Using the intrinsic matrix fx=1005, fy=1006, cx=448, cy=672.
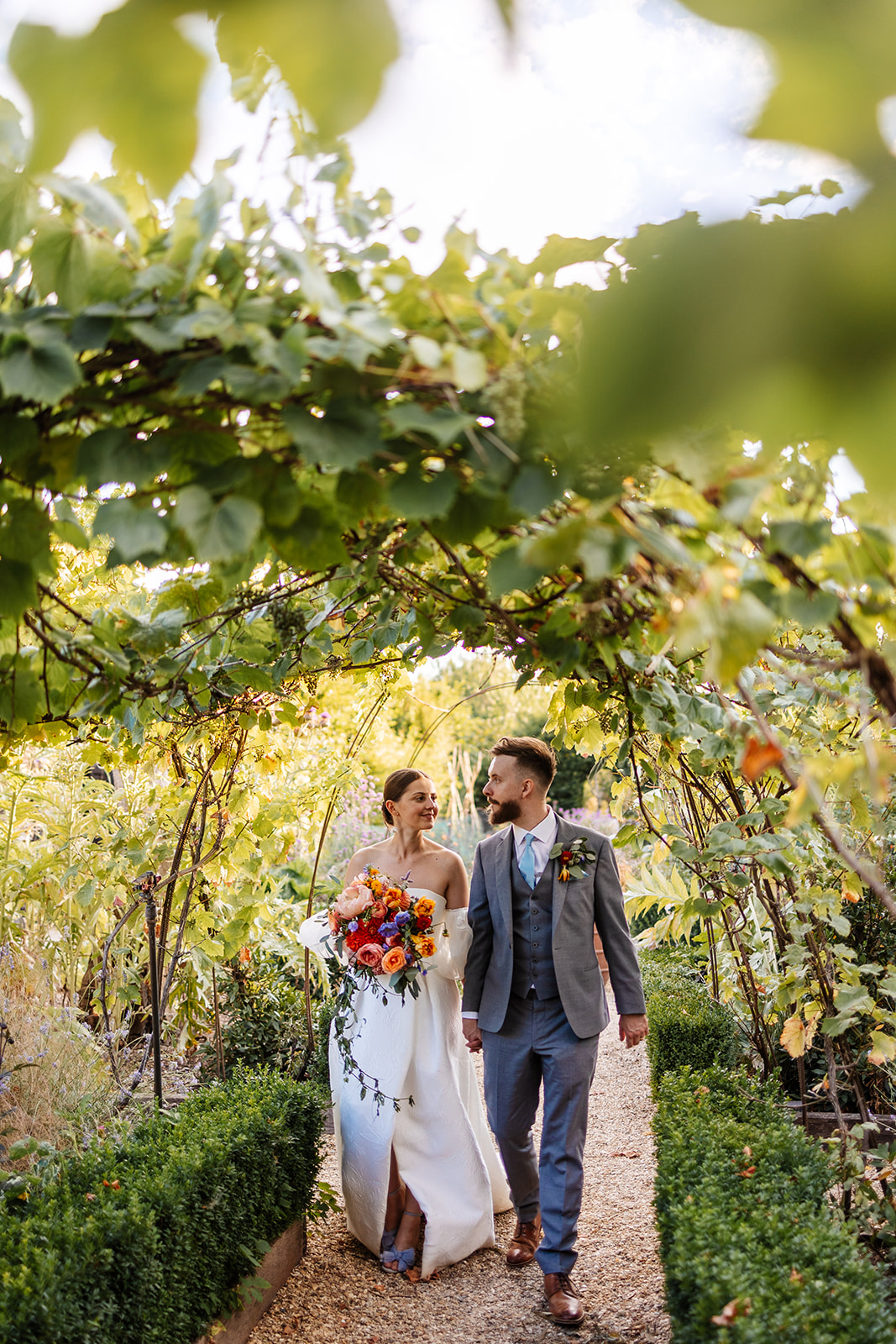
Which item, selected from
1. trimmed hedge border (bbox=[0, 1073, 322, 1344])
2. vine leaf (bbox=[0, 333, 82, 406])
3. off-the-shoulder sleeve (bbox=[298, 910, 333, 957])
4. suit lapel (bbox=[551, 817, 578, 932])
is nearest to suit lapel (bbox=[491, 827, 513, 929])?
suit lapel (bbox=[551, 817, 578, 932])

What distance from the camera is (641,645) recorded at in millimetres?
2271

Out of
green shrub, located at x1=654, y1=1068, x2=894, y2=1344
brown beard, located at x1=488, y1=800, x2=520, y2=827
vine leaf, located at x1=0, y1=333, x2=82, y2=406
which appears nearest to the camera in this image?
vine leaf, located at x1=0, y1=333, x2=82, y2=406

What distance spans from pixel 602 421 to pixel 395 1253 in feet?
13.5

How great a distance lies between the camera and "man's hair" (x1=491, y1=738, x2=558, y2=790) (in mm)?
3832

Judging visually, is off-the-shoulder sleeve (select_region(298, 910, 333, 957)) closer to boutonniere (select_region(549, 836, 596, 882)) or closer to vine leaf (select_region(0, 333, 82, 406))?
boutonniere (select_region(549, 836, 596, 882))

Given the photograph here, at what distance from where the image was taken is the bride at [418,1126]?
381cm

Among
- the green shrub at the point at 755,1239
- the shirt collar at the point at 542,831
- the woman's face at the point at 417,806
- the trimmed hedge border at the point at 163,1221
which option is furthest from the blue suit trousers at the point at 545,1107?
the woman's face at the point at 417,806

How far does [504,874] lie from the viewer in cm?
374

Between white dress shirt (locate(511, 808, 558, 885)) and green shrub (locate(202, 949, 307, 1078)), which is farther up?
white dress shirt (locate(511, 808, 558, 885))

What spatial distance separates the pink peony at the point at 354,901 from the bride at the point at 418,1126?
24 centimetres

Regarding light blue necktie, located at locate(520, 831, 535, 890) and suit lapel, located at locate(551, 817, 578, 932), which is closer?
suit lapel, located at locate(551, 817, 578, 932)

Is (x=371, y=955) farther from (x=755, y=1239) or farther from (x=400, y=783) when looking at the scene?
(x=755, y=1239)

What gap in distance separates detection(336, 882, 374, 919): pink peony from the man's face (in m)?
0.57

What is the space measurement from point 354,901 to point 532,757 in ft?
2.89
